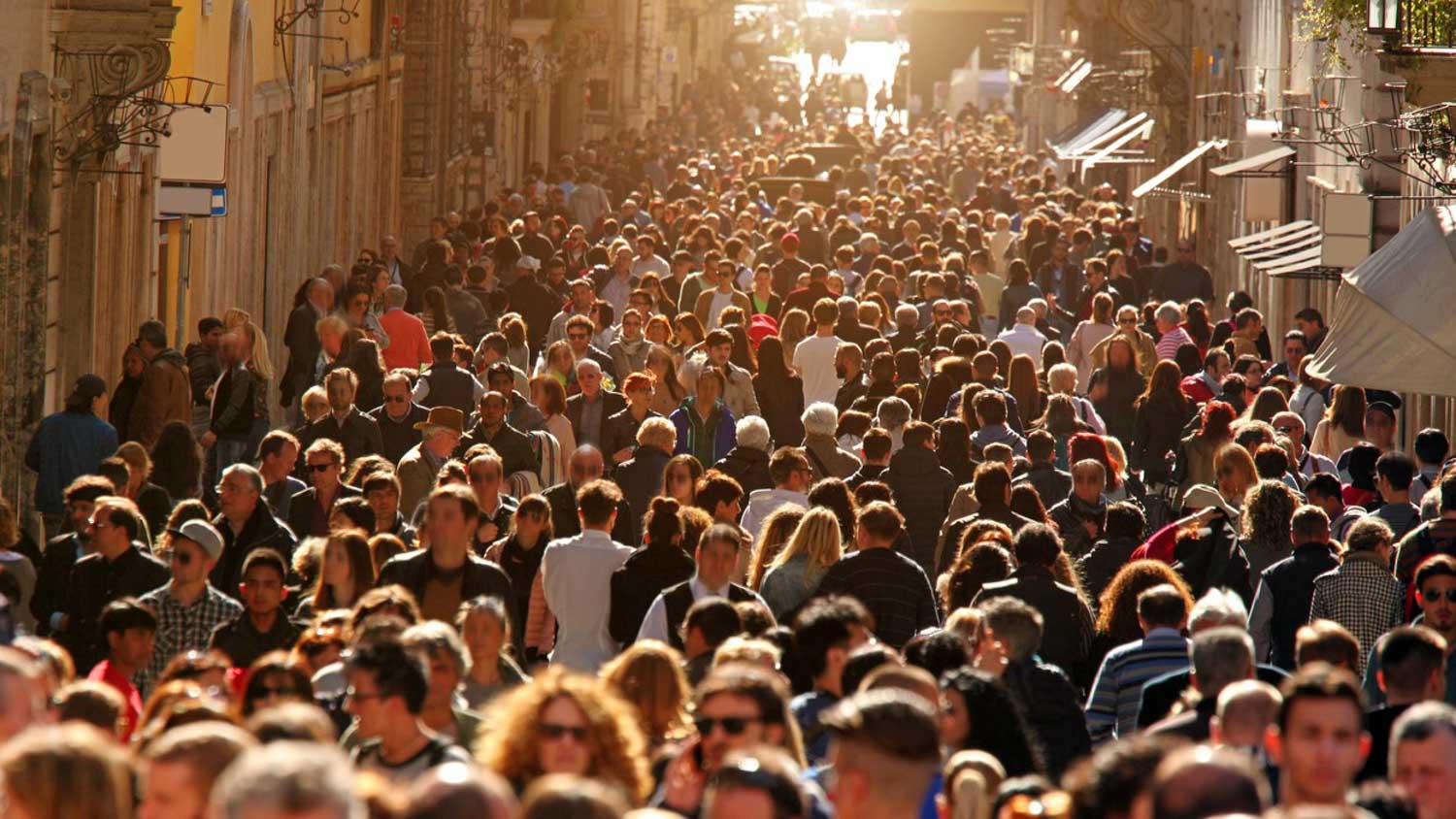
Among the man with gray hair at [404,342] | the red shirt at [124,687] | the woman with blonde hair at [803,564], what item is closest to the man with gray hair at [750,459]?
the woman with blonde hair at [803,564]

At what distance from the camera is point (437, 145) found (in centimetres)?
3856

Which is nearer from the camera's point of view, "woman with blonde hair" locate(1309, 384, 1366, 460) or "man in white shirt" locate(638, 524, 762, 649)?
"man in white shirt" locate(638, 524, 762, 649)

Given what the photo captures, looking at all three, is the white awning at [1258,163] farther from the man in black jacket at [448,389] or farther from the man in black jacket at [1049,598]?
the man in black jacket at [1049,598]

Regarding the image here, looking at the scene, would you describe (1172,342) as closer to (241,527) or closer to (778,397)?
(778,397)

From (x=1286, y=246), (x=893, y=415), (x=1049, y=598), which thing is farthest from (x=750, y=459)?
(x=1286, y=246)

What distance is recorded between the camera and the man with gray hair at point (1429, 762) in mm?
6398

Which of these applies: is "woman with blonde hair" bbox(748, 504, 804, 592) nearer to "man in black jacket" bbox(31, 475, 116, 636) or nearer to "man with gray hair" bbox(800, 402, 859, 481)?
"man in black jacket" bbox(31, 475, 116, 636)

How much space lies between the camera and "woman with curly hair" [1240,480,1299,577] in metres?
11.8

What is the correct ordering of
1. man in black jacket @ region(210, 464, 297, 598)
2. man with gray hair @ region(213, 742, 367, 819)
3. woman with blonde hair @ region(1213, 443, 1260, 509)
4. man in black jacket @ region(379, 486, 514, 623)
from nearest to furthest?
1. man with gray hair @ region(213, 742, 367, 819)
2. man in black jacket @ region(379, 486, 514, 623)
3. man in black jacket @ region(210, 464, 297, 598)
4. woman with blonde hair @ region(1213, 443, 1260, 509)

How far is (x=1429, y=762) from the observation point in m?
6.40

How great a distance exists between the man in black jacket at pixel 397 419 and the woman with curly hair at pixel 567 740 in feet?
28.3

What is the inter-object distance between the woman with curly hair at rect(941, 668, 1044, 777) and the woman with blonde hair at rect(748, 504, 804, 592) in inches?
148

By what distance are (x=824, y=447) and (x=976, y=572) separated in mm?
4047

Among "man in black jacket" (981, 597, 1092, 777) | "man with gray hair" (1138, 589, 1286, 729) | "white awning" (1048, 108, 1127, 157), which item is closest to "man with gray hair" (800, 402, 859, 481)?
"man with gray hair" (1138, 589, 1286, 729)
